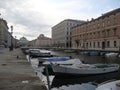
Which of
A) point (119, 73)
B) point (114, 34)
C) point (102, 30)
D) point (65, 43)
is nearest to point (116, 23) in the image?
point (114, 34)

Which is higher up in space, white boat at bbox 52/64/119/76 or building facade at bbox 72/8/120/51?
building facade at bbox 72/8/120/51

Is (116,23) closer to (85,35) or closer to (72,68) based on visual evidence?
(85,35)

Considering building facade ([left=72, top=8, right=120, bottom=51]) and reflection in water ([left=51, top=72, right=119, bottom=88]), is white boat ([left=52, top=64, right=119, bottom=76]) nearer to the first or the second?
reflection in water ([left=51, top=72, right=119, bottom=88])

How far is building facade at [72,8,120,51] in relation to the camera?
67125 millimetres

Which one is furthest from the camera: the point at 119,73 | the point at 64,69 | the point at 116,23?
the point at 116,23

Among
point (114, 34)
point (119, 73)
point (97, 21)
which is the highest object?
point (97, 21)

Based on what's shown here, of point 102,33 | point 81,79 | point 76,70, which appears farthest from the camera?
point 102,33

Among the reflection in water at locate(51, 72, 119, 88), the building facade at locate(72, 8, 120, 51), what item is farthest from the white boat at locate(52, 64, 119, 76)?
the building facade at locate(72, 8, 120, 51)

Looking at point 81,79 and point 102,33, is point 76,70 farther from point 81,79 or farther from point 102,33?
point 102,33

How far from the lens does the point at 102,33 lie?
3017 inches

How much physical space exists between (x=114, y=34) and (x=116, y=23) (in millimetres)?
3772

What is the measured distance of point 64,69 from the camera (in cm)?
2120

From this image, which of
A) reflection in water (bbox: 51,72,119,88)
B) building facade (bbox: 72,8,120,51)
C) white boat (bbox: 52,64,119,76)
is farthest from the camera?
building facade (bbox: 72,8,120,51)

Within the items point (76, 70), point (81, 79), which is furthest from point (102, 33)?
point (81, 79)
